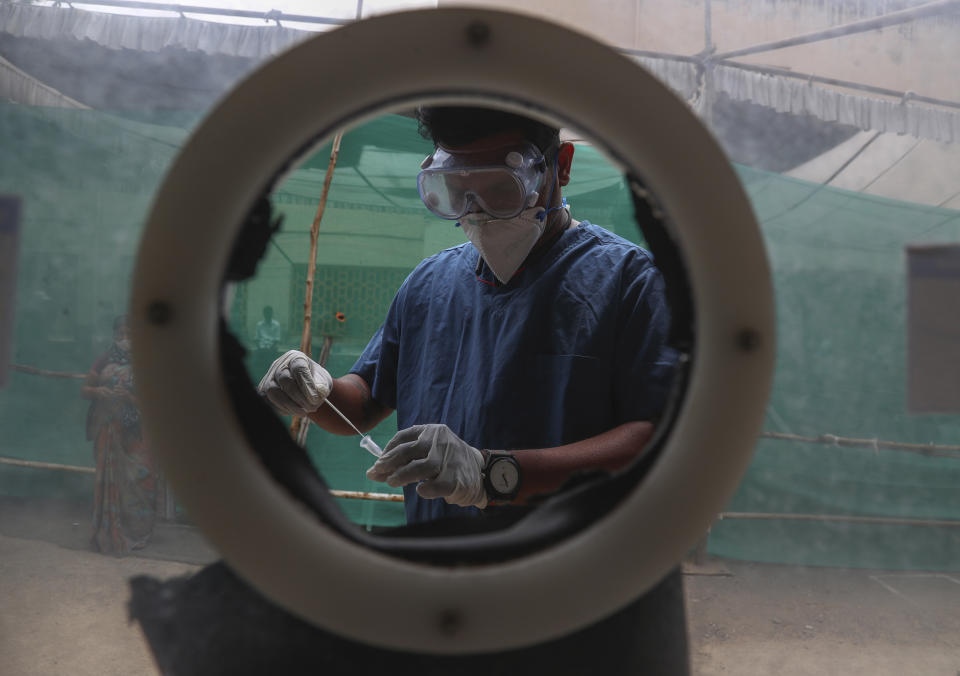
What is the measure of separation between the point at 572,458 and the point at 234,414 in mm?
Result: 571

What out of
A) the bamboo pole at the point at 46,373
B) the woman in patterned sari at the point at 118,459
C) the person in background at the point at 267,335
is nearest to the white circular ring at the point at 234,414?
the woman in patterned sari at the point at 118,459

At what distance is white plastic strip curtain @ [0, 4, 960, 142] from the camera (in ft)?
4.17

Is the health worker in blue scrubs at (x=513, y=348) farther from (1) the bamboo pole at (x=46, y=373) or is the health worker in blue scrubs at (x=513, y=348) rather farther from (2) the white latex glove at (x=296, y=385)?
(1) the bamboo pole at (x=46, y=373)

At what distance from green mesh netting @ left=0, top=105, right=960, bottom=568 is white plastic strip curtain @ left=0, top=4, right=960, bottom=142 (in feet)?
0.50

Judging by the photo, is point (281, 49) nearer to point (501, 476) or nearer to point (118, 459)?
point (501, 476)

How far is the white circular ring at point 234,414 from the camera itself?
44 centimetres

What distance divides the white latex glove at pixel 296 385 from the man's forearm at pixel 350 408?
53mm

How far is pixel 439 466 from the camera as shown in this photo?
0.95 metres

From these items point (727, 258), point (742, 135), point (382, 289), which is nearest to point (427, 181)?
point (742, 135)

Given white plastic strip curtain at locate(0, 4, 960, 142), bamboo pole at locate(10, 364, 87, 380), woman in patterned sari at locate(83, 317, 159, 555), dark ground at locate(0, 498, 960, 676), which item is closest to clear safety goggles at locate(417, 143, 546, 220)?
white plastic strip curtain at locate(0, 4, 960, 142)

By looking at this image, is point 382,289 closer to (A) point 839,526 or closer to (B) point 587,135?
(A) point 839,526

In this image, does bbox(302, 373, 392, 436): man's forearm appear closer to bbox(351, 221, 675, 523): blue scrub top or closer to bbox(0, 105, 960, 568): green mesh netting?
bbox(351, 221, 675, 523): blue scrub top

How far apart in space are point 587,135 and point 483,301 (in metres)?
0.67

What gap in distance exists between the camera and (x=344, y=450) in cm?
245
